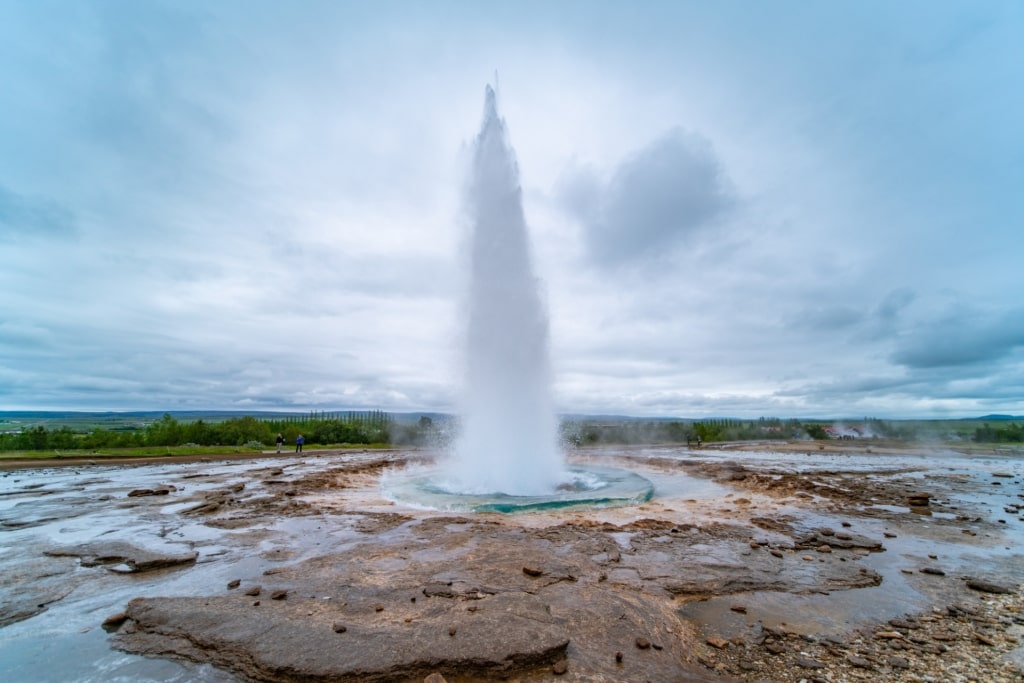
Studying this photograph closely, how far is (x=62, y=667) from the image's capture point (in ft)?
15.9

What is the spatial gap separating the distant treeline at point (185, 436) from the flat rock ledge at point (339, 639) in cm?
4497

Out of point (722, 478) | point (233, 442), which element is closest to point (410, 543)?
point (722, 478)

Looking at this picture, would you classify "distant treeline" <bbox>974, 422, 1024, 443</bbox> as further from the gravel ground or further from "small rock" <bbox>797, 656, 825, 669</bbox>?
"small rock" <bbox>797, 656, 825, 669</bbox>

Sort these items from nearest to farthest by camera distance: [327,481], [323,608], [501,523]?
[323,608] → [501,523] → [327,481]

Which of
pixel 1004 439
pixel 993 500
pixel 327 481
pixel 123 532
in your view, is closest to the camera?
pixel 123 532

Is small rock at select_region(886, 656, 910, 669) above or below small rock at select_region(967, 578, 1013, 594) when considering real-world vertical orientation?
above

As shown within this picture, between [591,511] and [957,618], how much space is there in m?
8.27

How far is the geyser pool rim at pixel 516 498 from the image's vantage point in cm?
1394

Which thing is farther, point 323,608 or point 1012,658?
point 323,608

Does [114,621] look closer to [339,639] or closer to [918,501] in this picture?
[339,639]

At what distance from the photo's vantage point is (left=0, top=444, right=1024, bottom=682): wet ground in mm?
4902

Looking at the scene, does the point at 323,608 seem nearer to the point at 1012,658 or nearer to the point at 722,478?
the point at 1012,658

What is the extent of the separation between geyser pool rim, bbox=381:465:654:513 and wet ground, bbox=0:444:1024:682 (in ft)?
3.05

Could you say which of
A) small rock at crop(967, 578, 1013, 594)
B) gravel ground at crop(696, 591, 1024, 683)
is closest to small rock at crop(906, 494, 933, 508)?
small rock at crop(967, 578, 1013, 594)
